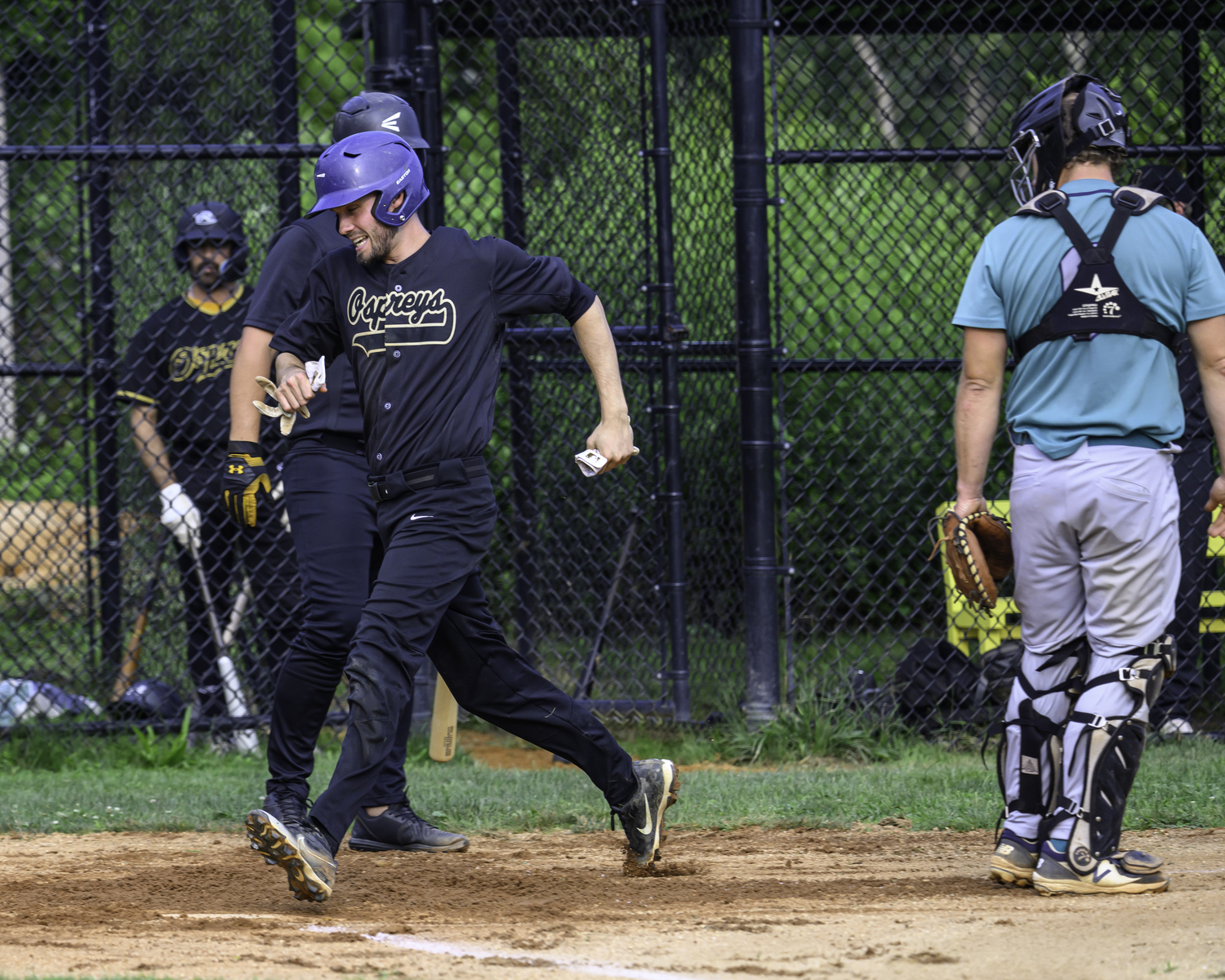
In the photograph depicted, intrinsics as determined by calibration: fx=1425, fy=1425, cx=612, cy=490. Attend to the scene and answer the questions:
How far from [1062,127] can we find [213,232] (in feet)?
12.8

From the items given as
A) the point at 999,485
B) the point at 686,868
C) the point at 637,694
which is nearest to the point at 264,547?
the point at 637,694

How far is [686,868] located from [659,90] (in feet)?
10.8

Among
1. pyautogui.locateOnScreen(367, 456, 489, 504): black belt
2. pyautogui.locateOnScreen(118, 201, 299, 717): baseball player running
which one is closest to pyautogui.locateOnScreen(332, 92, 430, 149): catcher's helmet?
pyautogui.locateOnScreen(367, 456, 489, 504): black belt

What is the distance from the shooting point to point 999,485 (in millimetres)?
7180

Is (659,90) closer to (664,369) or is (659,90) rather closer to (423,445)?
(664,369)

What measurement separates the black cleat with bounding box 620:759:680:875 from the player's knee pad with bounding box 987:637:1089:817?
932 mm

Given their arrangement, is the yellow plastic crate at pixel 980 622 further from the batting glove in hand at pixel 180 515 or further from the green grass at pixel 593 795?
the batting glove in hand at pixel 180 515

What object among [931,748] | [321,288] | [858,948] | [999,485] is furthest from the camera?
[999,485]

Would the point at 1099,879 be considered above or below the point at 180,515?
below

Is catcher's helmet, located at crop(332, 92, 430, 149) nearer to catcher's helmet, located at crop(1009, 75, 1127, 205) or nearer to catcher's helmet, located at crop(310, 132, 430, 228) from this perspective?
catcher's helmet, located at crop(310, 132, 430, 228)

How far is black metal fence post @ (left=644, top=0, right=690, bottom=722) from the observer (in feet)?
19.2

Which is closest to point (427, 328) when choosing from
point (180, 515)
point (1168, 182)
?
point (180, 515)

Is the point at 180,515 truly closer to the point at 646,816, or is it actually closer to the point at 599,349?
the point at 599,349

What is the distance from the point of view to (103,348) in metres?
6.31
